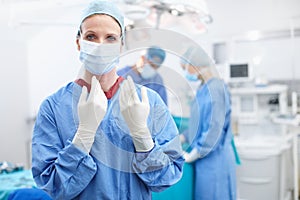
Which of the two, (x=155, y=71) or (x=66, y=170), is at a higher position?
(x=155, y=71)

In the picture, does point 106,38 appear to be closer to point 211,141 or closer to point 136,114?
point 136,114

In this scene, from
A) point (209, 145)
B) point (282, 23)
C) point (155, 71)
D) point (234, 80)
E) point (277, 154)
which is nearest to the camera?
point (155, 71)

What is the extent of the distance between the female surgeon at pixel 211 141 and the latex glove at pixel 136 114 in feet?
1.72

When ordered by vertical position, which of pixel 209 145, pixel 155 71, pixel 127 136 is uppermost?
pixel 155 71

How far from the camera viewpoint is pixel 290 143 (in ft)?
8.68

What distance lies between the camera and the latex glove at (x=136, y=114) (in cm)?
82

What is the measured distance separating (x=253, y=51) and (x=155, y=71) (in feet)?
7.01

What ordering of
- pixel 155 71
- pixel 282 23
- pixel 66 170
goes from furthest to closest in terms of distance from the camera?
pixel 282 23 → pixel 155 71 → pixel 66 170

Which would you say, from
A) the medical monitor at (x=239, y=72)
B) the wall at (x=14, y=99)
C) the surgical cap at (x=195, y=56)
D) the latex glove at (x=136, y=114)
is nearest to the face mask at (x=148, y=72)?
the surgical cap at (x=195, y=56)

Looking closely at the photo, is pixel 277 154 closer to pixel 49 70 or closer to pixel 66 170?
pixel 66 170

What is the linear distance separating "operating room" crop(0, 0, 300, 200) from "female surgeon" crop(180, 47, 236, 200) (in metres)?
0.04

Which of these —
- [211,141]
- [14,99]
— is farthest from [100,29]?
[14,99]

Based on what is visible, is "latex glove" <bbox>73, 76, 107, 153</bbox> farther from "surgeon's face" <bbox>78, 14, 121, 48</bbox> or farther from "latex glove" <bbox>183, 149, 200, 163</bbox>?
"latex glove" <bbox>183, 149, 200, 163</bbox>

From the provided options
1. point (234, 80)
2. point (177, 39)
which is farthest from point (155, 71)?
point (234, 80)
